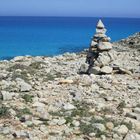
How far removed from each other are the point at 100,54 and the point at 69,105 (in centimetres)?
727

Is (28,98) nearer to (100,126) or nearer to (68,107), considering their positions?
(68,107)

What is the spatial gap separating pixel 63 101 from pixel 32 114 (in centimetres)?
215

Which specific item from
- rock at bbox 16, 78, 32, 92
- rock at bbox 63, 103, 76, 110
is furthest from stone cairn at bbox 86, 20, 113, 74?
rock at bbox 63, 103, 76, 110

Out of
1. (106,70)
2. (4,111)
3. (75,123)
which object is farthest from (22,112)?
(106,70)

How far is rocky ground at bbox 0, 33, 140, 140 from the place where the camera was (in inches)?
593

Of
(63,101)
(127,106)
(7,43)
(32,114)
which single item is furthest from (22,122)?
(7,43)

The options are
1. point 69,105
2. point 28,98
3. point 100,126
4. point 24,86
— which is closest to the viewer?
point 100,126

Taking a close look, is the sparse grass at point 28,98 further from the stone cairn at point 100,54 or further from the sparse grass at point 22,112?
the stone cairn at point 100,54

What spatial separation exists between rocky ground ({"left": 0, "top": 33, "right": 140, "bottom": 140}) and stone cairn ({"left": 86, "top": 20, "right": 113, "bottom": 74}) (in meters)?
0.57

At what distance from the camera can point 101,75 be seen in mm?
23188

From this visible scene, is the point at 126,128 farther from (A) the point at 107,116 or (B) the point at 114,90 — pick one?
(B) the point at 114,90

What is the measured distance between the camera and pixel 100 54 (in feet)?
79.7

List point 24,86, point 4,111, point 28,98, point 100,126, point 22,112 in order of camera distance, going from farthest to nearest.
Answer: point 24,86, point 28,98, point 22,112, point 4,111, point 100,126

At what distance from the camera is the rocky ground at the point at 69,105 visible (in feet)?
49.4
